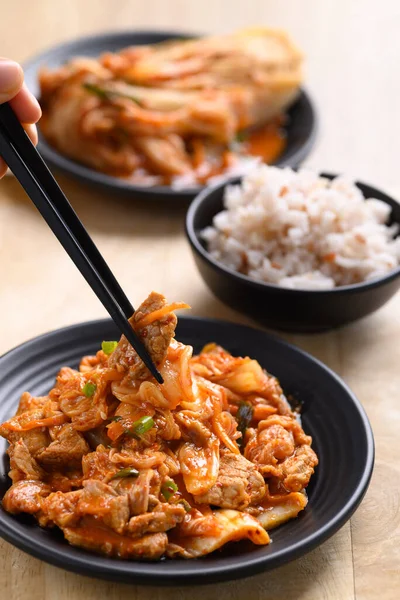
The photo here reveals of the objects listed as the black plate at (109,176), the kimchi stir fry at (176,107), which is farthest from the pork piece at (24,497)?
the kimchi stir fry at (176,107)

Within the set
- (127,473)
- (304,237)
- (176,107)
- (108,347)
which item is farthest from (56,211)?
(176,107)

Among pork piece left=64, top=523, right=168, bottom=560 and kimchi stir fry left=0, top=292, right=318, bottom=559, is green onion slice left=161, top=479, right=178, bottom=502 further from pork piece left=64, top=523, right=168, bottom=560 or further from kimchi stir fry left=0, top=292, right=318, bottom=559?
pork piece left=64, top=523, right=168, bottom=560

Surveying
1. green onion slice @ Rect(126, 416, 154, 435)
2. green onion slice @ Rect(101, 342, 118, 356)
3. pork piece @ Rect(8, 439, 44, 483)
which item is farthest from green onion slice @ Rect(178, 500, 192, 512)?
green onion slice @ Rect(101, 342, 118, 356)

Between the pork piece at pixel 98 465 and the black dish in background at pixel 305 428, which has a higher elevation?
the pork piece at pixel 98 465

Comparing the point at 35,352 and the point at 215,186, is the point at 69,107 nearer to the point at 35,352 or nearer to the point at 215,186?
the point at 215,186

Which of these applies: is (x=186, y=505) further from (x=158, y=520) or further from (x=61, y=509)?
(x=61, y=509)

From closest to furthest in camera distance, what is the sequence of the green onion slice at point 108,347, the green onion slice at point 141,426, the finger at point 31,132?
1. the green onion slice at point 141,426
2. the green onion slice at point 108,347
3. the finger at point 31,132

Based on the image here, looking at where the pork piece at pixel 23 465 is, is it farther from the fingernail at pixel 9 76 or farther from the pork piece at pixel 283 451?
the fingernail at pixel 9 76
